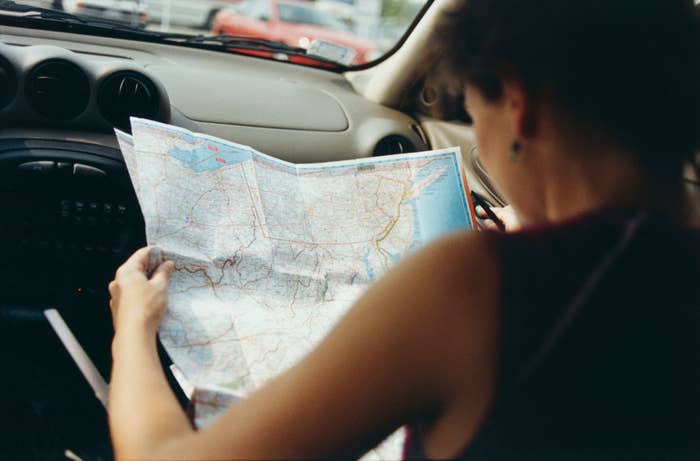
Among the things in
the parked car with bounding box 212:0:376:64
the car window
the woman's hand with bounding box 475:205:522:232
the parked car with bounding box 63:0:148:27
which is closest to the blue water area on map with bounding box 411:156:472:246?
the woman's hand with bounding box 475:205:522:232

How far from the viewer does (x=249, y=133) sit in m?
2.00

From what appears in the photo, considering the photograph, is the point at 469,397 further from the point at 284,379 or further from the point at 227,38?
the point at 227,38

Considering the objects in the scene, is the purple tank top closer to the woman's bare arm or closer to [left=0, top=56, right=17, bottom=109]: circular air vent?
the woman's bare arm

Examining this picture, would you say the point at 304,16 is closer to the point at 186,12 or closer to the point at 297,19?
the point at 297,19

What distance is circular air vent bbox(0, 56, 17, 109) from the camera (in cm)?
150

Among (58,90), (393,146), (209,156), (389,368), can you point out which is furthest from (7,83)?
(389,368)

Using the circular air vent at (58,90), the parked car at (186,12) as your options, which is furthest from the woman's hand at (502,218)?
the parked car at (186,12)

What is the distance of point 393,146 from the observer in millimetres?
2182

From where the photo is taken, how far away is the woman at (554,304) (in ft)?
2.17

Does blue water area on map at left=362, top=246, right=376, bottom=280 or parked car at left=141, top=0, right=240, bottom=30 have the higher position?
blue water area on map at left=362, top=246, right=376, bottom=280

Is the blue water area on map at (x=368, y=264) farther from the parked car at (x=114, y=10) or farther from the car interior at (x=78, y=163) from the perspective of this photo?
the parked car at (x=114, y=10)

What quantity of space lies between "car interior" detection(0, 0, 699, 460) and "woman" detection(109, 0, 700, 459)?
0.57m

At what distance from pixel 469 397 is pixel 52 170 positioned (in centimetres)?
120

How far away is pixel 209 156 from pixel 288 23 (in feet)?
27.6
